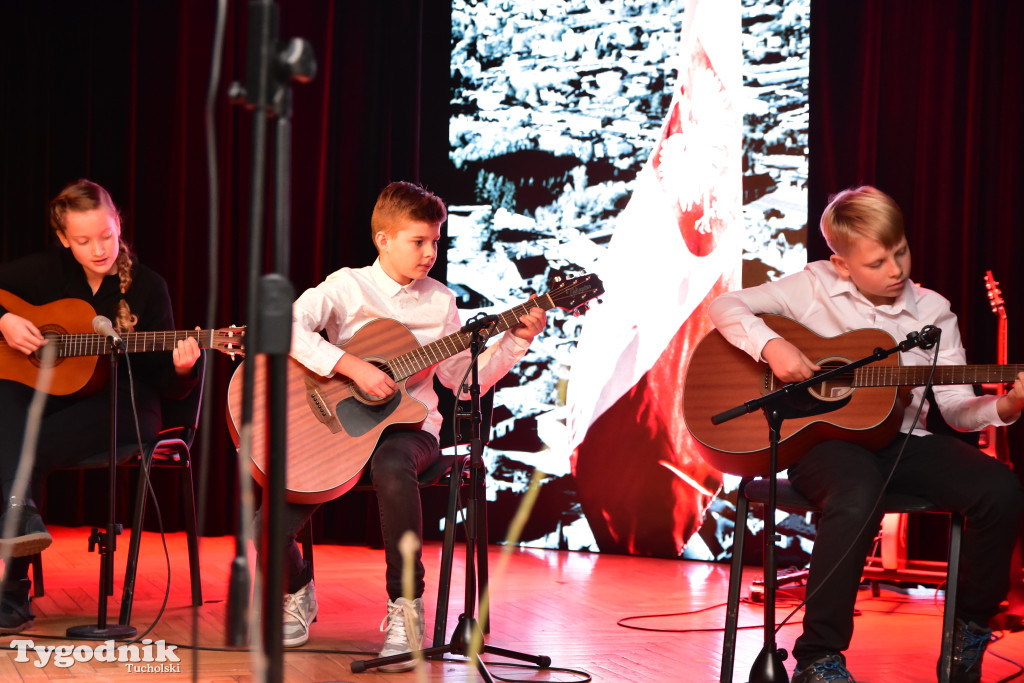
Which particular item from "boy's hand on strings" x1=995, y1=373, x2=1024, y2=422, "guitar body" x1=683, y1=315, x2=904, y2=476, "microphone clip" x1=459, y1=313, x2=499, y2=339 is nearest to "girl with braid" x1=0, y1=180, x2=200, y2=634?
"microphone clip" x1=459, y1=313, x2=499, y2=339

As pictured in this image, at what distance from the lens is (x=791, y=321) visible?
2674 mm

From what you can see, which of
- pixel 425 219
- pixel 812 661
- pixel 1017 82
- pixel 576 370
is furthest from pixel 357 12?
pixel 812 661

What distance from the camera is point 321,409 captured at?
2.80 meters

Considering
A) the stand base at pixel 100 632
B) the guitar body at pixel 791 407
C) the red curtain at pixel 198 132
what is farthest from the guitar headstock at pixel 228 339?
the red curtain at pixel 198 132

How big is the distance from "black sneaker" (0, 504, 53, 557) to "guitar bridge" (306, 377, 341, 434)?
78 cm

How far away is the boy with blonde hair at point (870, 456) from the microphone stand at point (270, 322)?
5.06ft

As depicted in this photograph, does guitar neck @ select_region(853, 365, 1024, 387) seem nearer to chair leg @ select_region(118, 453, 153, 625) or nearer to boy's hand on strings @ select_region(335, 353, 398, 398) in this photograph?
boy's hand on strings @ select_region(335, 353, 398, 398)

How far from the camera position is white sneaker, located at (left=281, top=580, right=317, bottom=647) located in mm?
2801

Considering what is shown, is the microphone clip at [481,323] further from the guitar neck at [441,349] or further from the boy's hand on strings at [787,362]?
the boy's hand on strings at [787,362]

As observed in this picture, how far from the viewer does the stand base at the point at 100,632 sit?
9.16 feet

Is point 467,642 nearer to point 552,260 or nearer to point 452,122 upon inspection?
point 552,260

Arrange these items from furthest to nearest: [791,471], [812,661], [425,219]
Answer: [425,219]
[791,471]
[812,661]

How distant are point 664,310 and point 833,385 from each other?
82.5 inches

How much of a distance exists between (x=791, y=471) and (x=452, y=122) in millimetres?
3095
